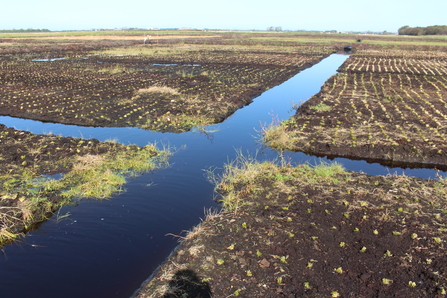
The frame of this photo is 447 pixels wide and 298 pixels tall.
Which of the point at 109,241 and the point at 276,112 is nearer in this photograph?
the point at 109,241

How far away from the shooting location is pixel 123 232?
6289 millimetres

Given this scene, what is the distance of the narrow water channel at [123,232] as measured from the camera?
199 inches

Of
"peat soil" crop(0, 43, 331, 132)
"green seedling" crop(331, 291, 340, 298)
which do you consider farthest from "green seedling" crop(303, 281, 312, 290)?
"peat soil" crop(0, 43, 331, 132)

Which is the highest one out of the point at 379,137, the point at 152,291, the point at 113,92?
the point at 113,92

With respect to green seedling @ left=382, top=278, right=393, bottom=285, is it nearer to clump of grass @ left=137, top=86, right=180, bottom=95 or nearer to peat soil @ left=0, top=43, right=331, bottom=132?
peat soil @ left=0, top=43, right=331, bottom=132

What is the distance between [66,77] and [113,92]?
738 cm

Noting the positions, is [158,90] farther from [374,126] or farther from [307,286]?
[307,286]

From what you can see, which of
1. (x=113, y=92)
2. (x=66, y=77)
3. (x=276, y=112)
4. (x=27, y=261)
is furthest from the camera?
(x=66, y=77)

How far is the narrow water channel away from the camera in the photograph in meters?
5.06

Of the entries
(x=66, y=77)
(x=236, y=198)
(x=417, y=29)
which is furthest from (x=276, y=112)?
(x=417, y=29)

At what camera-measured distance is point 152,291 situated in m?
4.72

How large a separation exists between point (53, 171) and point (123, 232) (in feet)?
11.9

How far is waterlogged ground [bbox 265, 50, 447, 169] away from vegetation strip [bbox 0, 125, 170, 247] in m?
4.62

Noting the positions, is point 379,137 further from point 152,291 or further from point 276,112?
point 152,291
